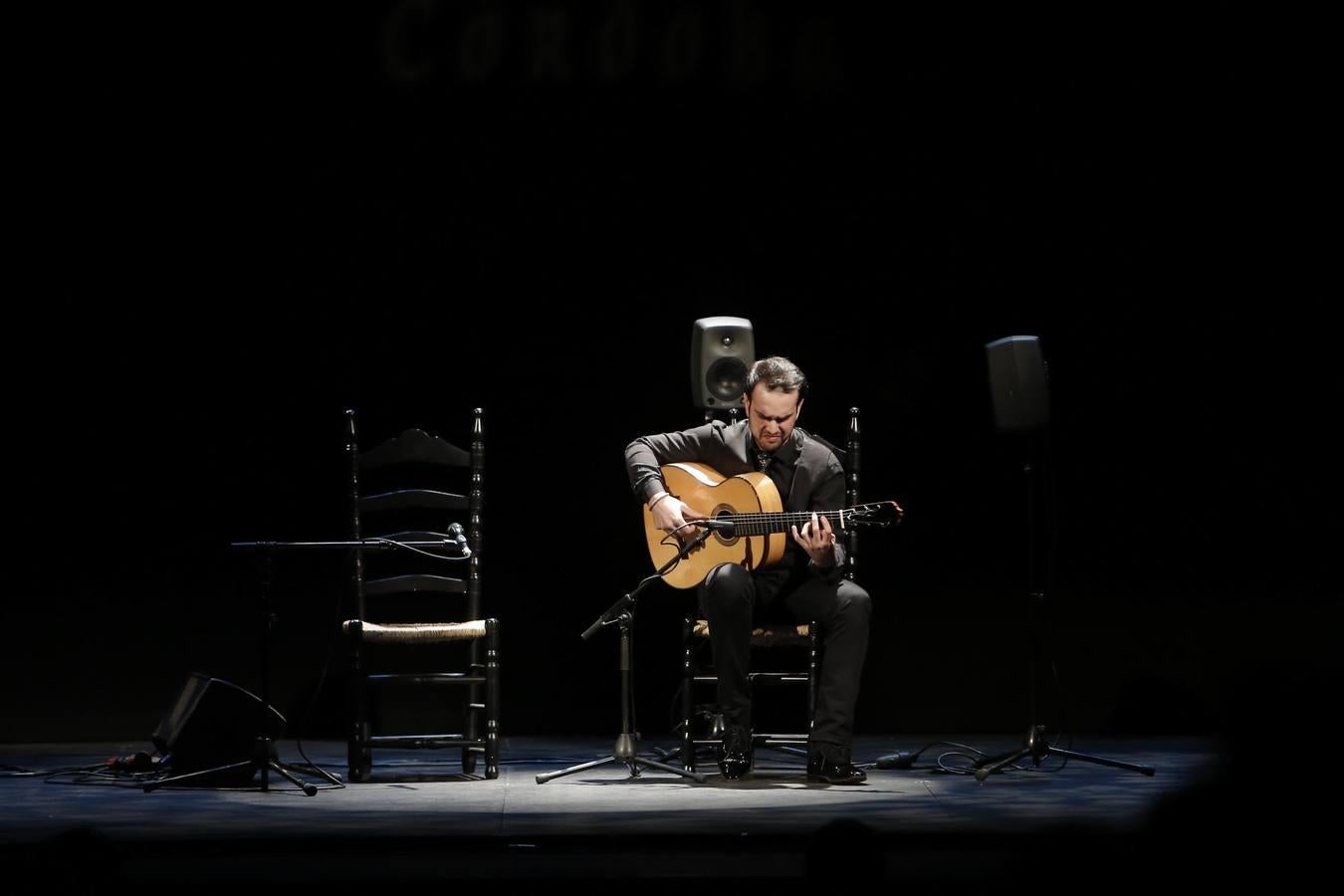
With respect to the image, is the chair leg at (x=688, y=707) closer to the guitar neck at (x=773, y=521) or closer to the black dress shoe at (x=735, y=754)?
the black dress shoe at (x=735, y=754)

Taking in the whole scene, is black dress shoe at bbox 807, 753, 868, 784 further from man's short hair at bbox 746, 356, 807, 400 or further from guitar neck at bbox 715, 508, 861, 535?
man's short hair at bbox 746, 356, 807, 400

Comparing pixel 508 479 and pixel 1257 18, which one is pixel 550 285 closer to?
pixel 508 479

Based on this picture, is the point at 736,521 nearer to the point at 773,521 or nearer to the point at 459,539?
the point at 773,521

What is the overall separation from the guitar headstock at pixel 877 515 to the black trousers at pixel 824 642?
0.27m

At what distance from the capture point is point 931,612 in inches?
254

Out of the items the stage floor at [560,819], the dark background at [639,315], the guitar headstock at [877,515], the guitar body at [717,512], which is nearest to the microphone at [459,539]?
the guitar body at [717,512]

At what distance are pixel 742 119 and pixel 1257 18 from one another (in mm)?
2017

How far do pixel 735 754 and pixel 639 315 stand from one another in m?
2.07

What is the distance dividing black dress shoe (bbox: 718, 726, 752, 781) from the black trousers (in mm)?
32

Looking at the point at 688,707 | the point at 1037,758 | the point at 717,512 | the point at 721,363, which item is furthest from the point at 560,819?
the point at 721,363

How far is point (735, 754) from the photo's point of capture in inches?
192

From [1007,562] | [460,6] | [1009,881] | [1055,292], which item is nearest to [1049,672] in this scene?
[1007,562]

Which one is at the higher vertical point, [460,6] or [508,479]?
[460,6]

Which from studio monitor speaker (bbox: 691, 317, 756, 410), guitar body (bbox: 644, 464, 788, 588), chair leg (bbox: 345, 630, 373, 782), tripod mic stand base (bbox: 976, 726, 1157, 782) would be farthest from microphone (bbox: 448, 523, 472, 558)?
tripod mic stand base (bbox: 976, 726, 1157, 782)
